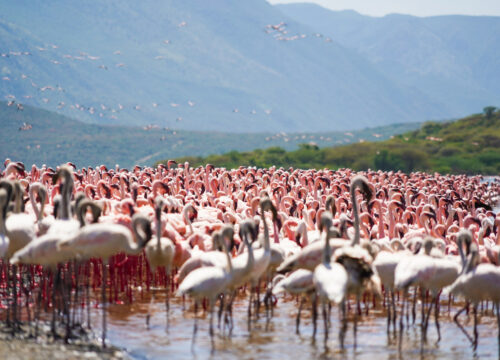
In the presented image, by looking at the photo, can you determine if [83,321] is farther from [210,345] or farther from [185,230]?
[185,230]

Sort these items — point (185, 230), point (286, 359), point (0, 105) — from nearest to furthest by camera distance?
point (286, 359) → point (185, 230) → point (0, 105)

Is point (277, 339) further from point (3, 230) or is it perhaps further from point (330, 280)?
point (3, 230)

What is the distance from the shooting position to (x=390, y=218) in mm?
A: 18359

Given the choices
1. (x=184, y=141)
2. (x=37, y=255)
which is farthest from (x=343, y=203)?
(x=184, y=141)

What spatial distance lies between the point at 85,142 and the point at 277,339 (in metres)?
118

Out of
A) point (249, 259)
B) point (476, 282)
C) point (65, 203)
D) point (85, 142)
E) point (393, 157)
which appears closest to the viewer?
point (476, 282)

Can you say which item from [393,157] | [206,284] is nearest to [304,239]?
[206,284]

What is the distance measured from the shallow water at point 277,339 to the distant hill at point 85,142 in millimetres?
77003

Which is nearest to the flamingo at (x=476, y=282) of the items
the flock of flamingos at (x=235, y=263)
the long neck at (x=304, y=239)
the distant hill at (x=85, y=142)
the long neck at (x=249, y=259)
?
the flock of flamingos at (x=235, y=263)

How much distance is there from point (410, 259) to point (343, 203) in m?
10.7

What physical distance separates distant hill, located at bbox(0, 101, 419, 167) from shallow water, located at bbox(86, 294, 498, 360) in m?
77.0

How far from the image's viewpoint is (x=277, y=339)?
11773 millimetres

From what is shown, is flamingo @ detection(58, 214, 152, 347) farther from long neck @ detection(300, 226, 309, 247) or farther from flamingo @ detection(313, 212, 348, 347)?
long neck @ detection(300, 226, 309, 247)

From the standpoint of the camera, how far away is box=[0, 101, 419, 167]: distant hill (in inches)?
4424
